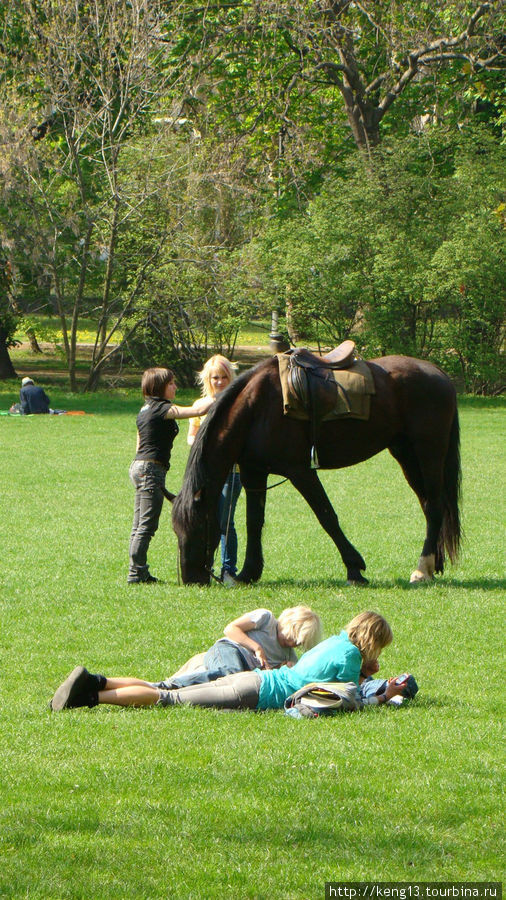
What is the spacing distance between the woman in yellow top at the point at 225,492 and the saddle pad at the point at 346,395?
61 centimetres

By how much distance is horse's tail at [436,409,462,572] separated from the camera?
1024 cm

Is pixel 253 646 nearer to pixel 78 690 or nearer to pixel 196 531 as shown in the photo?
pixel 78 690

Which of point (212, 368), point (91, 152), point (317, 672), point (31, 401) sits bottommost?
point (31, 401)

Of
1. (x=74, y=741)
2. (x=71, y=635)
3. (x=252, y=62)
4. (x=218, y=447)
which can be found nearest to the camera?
(x=74, y=741)

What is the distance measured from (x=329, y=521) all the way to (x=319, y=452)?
0.62m

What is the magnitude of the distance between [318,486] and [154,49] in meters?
22.6

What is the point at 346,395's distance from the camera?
9695 millimetres

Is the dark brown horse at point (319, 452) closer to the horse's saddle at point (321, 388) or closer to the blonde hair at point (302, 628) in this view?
the horse's saddle at point (321, 388)

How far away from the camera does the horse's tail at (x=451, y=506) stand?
1024 cm

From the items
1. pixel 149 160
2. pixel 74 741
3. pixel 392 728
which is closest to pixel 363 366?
pixel 392 728

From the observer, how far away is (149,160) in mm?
29562

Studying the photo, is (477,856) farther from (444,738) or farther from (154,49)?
(154,49)

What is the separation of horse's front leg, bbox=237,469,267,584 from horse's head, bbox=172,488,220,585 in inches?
17.1

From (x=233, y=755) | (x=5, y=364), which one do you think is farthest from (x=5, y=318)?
(x=233, y=755)
